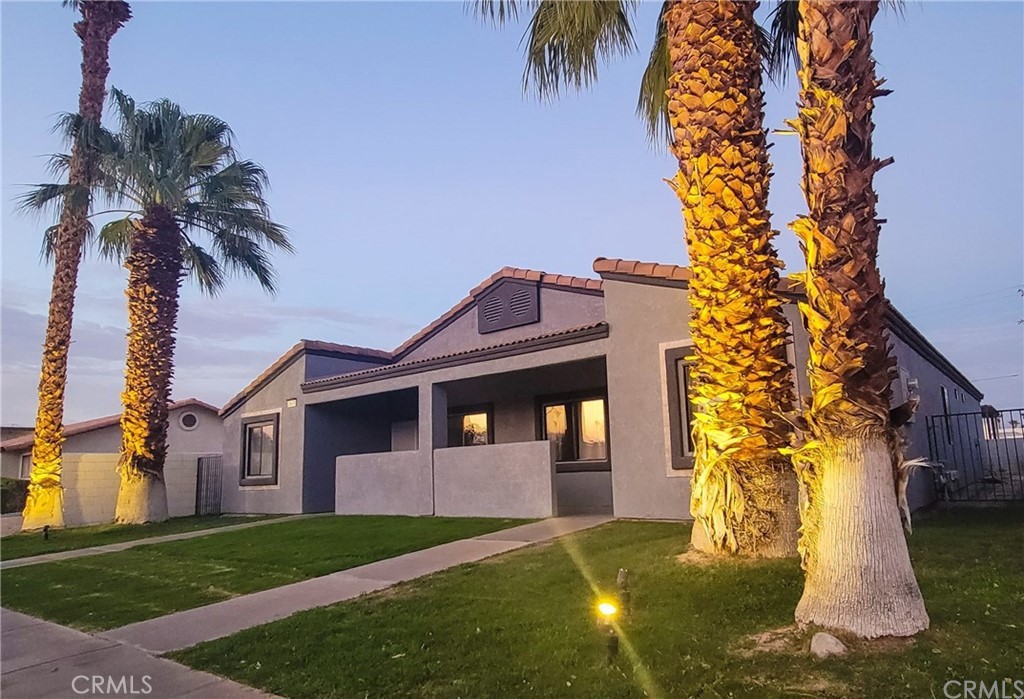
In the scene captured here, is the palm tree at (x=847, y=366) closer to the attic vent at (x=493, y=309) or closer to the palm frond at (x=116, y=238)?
the attic vent at (x=493, y=309)

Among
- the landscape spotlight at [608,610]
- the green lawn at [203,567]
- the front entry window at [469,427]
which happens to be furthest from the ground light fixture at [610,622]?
the front entry window at [469,427]

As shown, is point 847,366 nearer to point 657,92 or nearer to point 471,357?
point 657,92

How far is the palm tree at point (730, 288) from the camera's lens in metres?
7.02

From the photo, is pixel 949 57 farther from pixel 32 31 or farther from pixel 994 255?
pixel 32 31

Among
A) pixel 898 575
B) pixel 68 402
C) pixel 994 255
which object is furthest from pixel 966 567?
pixel 68 402

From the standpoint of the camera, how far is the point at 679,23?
8.08 m

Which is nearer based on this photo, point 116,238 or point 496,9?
point 496,9

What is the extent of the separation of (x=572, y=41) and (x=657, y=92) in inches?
80.2

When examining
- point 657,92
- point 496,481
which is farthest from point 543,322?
point 657,92

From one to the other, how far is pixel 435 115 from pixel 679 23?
351 inches

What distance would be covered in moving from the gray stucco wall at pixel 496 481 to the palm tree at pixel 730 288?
16.8ft

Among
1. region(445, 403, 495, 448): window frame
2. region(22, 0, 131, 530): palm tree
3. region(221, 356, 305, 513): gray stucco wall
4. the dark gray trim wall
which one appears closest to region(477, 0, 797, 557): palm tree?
the dark gray trim wall

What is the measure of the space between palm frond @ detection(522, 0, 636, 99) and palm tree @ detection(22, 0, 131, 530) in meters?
13.8

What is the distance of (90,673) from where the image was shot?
18.4ft
